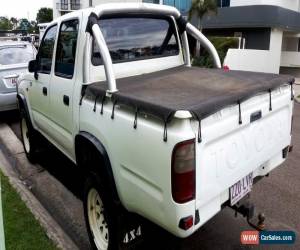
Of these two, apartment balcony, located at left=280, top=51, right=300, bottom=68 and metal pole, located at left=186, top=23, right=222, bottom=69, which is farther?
apartment balcony, located at left=280, top=51, right=300, bottom=68

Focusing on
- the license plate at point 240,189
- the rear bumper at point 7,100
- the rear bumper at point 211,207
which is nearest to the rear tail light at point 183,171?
the rear bumper at point 211,207

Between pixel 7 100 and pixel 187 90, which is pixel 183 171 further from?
pixel 7 100

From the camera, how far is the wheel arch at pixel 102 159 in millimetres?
3113

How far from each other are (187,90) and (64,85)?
1584 millimetres

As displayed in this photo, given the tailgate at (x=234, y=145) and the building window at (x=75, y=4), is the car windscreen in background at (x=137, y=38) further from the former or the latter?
the building window at (x=75, y=4)

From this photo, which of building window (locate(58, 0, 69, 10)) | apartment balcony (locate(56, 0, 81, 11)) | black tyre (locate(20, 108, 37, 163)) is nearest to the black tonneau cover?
black tyre (locate(20, 108, 37, 163))

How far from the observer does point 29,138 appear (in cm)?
605

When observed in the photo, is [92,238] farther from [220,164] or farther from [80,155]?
[220,164]

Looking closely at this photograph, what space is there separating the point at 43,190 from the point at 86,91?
2.34 meters

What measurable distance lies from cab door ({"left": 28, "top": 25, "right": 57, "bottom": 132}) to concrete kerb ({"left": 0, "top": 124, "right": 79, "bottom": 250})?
89cm

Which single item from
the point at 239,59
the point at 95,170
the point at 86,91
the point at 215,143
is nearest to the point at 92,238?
the point at 95,170

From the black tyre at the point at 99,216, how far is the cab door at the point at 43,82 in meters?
1.60

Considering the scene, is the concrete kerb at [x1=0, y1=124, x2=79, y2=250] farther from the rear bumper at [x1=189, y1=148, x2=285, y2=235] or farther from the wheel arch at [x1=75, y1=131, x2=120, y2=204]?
the rear bumper at [x1=189, y1=148, x2=285, y2=235]

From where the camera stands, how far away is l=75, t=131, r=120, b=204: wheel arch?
10.2 ft
